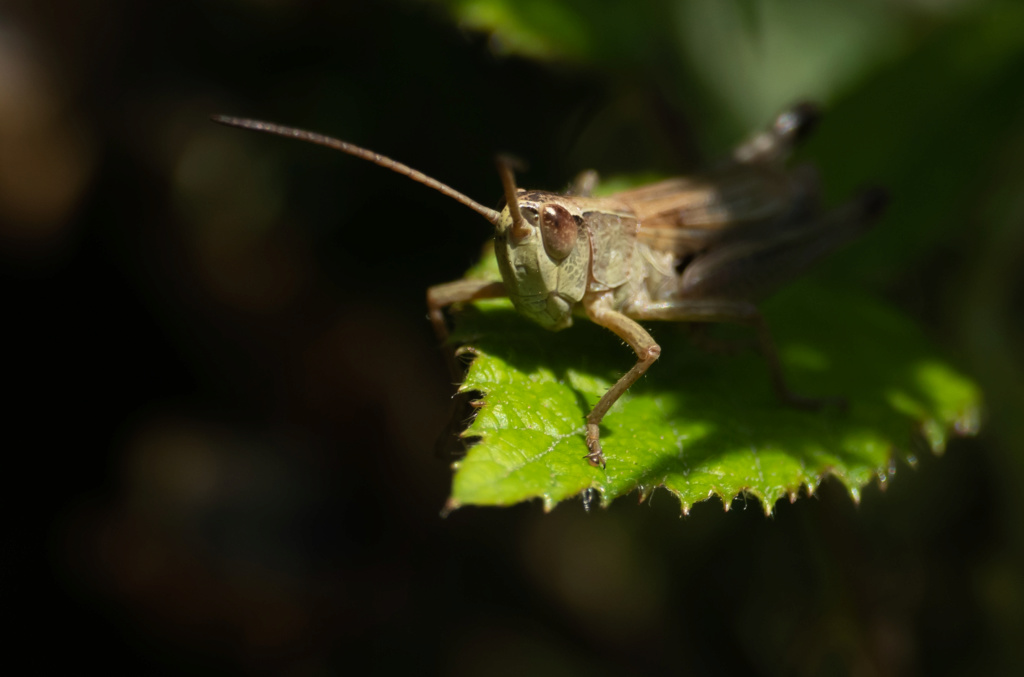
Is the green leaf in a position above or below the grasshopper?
below

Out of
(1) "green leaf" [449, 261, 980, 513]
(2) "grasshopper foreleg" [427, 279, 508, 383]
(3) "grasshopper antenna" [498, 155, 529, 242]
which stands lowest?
(1) "green leaf" [449, 261, 980, 513]

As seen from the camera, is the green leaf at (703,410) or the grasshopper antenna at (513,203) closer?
the green leaf at (703,410)

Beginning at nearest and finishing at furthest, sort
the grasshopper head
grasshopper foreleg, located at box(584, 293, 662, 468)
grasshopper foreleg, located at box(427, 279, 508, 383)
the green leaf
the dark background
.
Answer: the green leaf
grasshopper foreleg, located at box(584, 293, 662, 468)
the grasshopper head
grasshopper foreleg, located at box(427, 279, 508, 383)
the dark background

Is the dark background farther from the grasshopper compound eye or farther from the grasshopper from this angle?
the grasshopper compound eye

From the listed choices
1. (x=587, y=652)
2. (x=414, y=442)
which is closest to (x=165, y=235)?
(x=414, y=442)

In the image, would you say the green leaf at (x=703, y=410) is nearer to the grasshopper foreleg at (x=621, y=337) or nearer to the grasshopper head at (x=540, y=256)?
the grasshopper foreleg at (x=621, y=337)

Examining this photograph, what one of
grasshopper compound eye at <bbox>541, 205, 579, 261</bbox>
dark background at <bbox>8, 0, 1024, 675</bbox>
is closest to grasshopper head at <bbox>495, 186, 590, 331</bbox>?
grasshopper compound eye at <bbox>541, 205, 579, 261</bbox>

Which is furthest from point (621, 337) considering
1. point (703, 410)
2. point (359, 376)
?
point (359, 376)

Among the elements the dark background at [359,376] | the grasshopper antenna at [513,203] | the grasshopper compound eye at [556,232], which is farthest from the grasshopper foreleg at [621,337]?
the dark background at [359,376]
